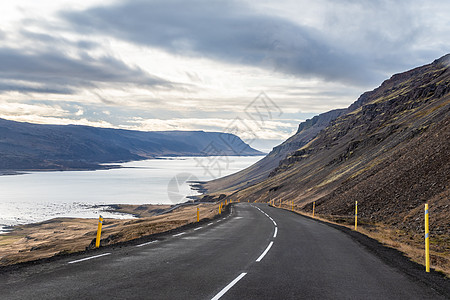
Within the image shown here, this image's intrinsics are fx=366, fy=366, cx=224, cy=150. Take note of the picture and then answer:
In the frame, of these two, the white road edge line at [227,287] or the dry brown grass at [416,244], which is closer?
the white road edge line at [227,287]

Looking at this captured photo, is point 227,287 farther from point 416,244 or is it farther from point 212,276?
point 416,244

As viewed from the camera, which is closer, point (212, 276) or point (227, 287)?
point (227, 287)

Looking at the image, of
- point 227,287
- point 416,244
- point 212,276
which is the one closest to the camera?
point 227,287

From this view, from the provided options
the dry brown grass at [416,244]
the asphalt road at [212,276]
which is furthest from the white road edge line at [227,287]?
the dry brown grass at [416,244]

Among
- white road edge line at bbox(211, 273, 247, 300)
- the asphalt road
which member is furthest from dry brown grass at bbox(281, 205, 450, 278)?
white road edge line at bbox(211, 273, 247, 300)

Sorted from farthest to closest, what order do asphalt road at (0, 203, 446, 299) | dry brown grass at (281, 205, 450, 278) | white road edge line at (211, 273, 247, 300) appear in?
dry brown grass at (281, 205, 450, 278), asphalt road at (0, 203, 446, 299), white road edge line at (211, 273, 247, 300)

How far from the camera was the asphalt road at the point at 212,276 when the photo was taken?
729 centimetres

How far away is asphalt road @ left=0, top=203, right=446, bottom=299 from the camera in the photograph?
23.9 feet

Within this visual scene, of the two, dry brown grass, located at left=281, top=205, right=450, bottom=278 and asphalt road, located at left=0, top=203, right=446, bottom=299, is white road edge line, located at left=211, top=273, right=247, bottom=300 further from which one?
dry brown grass, located at left=281, top=205, right=450, bottom=278

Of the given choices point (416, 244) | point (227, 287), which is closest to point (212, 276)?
point (227, 287)

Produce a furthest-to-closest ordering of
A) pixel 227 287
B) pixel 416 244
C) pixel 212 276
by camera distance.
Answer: pixel 416 244 < pixel 212 276 < pixel 227 287

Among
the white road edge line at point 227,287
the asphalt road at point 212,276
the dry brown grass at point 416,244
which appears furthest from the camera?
the dry brown grass at point 416,244

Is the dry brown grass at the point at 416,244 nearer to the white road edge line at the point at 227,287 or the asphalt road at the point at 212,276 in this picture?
the asphalt road at the point at 212,276

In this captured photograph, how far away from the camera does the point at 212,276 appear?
29.3 feet
